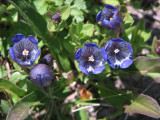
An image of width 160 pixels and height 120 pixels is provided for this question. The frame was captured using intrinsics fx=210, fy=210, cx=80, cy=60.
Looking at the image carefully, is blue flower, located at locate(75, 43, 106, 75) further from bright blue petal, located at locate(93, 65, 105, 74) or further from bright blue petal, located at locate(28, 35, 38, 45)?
bright blue petal, located at locate(28, 35, 38, 45)

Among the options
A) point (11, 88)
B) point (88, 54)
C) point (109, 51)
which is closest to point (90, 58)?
point (88, 54)

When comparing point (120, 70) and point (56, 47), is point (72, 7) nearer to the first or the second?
point (56, 47)

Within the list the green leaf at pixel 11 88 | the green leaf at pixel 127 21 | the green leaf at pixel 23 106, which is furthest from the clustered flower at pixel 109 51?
the green leaf at pixel 11 88

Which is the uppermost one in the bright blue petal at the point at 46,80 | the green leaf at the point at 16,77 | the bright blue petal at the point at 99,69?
the bright blue petal at the point at 46,80

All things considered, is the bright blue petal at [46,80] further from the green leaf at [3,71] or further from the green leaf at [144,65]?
the green leaf at [144,65]

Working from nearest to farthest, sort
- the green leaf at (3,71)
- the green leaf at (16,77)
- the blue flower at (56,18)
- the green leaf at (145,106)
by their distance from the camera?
the green leaf at (145,106)
the blue flower at (56,18)
the green leaf at (16,77)
the green leaf at (3,71)

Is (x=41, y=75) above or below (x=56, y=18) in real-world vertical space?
below

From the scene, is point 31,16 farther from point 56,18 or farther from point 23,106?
point 23,106
